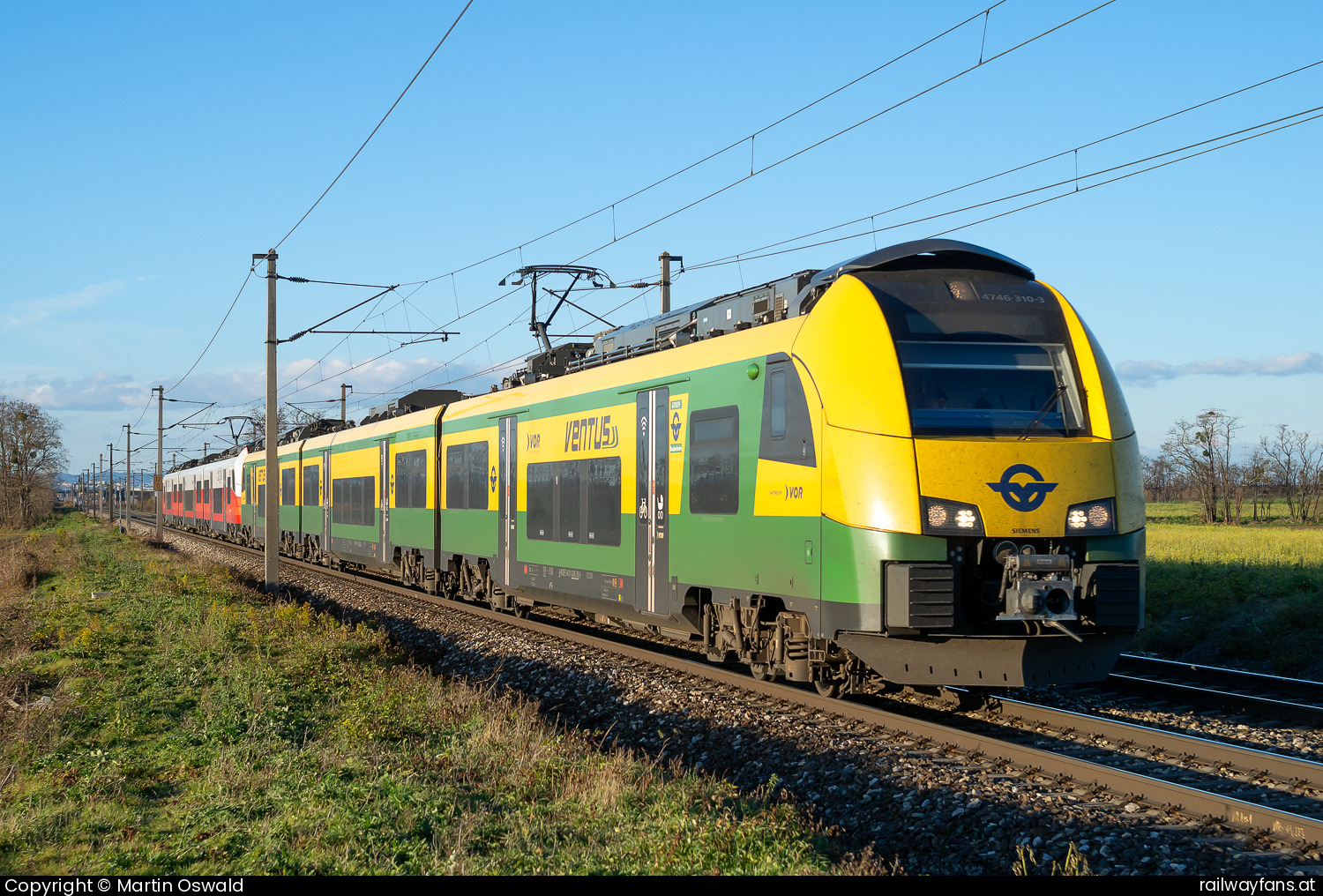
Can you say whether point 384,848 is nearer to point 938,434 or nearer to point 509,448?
point 938,434

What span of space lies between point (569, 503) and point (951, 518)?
6755 millimetres

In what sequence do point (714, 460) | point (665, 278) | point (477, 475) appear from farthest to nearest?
1. point (665, 278)
2. point (477, 475)
3. point (714, 460)

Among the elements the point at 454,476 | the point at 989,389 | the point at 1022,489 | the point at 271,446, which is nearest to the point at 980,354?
the point at 989,389

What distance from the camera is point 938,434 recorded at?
8.12 m

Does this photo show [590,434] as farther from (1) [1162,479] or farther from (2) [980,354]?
(1) [1162,479]

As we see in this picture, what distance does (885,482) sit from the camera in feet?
26.3

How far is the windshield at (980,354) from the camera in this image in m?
8.30

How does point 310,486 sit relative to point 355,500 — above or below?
above

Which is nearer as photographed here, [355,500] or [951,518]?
[951,518]

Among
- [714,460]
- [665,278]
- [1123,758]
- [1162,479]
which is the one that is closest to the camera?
[1123,758]

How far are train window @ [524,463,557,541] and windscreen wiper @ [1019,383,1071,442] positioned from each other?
7580 millimetres

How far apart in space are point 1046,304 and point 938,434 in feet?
6.09

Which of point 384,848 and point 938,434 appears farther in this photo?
point 938,434
